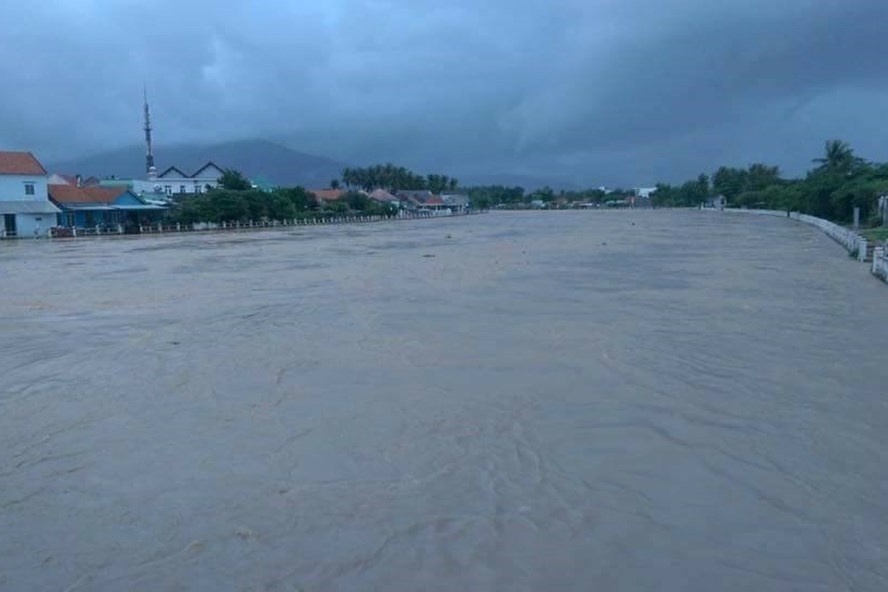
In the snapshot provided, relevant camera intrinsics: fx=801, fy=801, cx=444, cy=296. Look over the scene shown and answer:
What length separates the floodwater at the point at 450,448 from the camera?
4.71 meters

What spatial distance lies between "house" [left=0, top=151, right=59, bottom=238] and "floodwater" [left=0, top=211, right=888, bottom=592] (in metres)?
36.7

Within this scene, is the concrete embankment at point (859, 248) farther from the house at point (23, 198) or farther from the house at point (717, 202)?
the house at point (717, 202)

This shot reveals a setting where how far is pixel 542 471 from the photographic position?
6109 millimetres

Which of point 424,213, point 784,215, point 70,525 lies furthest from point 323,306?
point 424,213

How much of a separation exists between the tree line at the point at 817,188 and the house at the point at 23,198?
155 ft

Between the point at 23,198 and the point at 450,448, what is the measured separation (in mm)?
48680

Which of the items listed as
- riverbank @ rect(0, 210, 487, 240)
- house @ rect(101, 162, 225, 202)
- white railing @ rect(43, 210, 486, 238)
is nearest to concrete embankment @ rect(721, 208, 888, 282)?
riverbank @ rect(0, 210, 487, 240)

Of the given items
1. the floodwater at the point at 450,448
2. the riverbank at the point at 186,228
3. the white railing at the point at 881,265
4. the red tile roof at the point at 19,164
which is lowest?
the floodwater at the point at 450,448

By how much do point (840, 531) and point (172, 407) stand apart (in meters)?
6.14

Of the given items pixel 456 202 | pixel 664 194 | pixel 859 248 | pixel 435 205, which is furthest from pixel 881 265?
pixel 664 194

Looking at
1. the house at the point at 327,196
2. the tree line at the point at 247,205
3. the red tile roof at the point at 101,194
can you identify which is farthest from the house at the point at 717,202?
the red tile roof at the point at 101,194

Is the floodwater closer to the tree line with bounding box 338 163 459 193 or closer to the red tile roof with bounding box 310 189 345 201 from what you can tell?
the red tile roof with bounding box 310 189 345 201

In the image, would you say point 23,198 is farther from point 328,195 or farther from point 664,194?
point 664,194

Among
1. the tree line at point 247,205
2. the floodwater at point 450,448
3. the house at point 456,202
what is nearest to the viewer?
the floodwater at point 450,448
